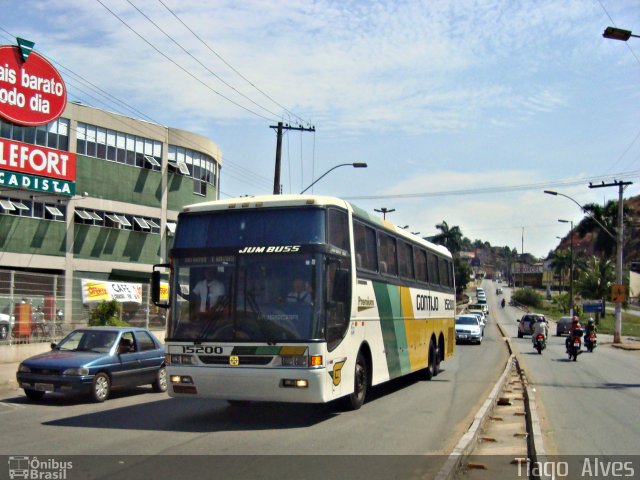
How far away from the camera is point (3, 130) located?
37656mm

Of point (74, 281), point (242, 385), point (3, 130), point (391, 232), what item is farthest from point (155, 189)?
point (242, 385)

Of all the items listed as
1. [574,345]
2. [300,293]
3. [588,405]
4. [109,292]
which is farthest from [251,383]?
[574,345]

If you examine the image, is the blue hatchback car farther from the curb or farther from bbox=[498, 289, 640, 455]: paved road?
bbox=[498, 289, 640, 455]: paved road

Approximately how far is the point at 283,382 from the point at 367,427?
1427 mm

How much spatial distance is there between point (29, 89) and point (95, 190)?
43.2ft

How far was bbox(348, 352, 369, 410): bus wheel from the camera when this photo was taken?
12.4m

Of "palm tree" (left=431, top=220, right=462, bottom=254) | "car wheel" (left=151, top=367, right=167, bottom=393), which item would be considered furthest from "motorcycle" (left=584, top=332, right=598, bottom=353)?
"palm tree" (left=431, top=220, right=462, bottom=254)

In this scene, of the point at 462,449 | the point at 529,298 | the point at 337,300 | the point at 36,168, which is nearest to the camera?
the point at 462,449

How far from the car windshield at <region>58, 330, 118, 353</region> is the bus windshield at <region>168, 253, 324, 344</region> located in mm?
3859

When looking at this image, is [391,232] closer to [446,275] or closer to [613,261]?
[446,275]

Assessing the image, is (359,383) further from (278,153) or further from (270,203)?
(278,153)

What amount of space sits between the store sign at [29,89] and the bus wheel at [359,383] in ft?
77.9

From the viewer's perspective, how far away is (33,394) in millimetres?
13820
